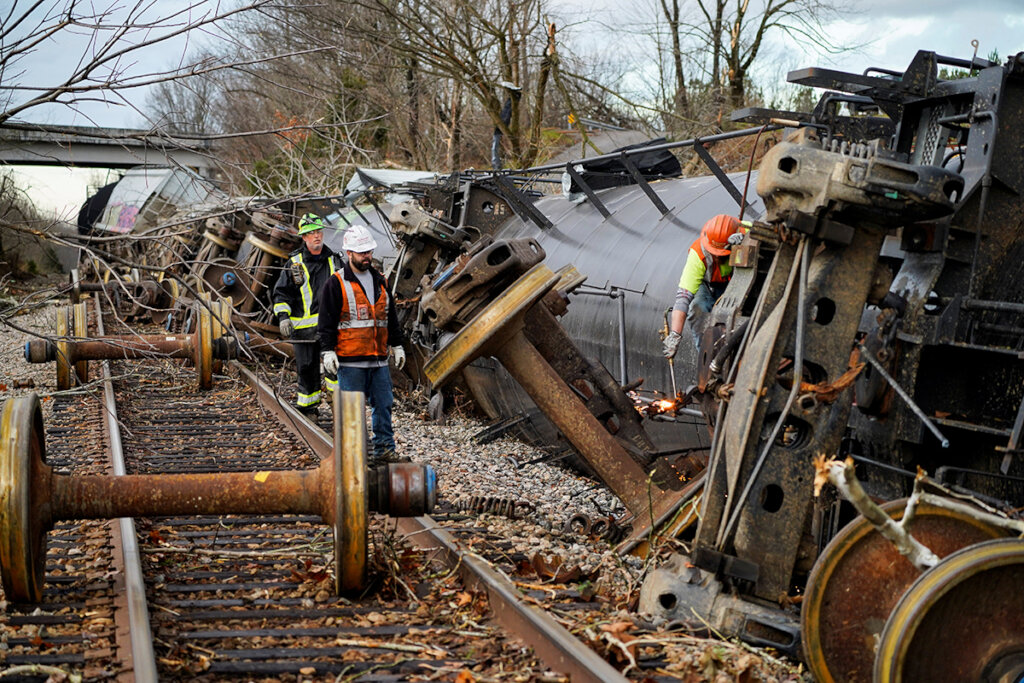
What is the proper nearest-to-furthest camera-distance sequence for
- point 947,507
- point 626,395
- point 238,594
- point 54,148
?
point 947,507
point 238,594
point 54,148
point 626,395

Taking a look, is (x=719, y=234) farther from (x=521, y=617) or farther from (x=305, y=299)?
(x=305, y=299)

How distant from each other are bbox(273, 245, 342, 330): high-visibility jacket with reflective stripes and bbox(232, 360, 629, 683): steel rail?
4.86m

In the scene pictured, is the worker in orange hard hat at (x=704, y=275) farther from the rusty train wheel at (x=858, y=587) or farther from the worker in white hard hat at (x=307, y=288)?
the worker in white hard hat at (x=307, y=288)

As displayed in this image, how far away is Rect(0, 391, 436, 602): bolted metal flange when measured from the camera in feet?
15.2

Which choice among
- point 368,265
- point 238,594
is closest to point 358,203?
point 368,265

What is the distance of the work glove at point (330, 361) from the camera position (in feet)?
26.4

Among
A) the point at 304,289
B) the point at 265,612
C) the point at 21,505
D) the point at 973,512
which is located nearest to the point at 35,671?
the point at 21,505

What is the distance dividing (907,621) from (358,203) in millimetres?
16165

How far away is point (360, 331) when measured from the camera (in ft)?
27.0

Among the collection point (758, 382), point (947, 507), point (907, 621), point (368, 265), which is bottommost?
point (907, 621)

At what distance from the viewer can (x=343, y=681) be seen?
4059mm

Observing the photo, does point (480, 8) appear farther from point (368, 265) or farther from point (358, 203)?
point (368, 265)

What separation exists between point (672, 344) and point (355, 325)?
2.51 meters

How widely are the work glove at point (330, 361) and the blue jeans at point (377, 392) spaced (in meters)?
0.21
